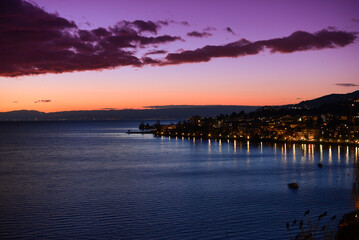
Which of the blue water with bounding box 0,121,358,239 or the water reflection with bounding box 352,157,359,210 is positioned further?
the water reflection with bounding box 352,157,359,210

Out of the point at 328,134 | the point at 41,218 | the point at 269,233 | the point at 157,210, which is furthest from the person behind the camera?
the point at 328,134

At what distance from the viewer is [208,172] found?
44938 millimetres

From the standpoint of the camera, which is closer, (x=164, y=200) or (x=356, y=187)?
(x=164, y=200)

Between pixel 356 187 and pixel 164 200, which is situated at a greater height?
pixel 164 200

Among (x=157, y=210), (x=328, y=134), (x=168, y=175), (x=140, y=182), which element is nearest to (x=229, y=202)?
(x=157, y=210)

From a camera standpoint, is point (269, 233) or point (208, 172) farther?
point (208, 172)

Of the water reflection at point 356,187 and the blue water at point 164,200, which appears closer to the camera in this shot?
the blue water at point 164,200

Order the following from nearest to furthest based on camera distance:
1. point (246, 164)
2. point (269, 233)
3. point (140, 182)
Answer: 1. point (269, 233)
2. point (140, 182)
3. point (246, 164)

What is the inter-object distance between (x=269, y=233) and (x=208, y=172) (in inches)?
978

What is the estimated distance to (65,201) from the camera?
91.0 feet

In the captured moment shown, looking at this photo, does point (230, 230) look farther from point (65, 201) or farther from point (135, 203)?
point (65, 201)

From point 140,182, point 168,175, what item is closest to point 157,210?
point 140,182

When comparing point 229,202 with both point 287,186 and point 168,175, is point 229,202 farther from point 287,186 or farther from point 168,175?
point 168,175

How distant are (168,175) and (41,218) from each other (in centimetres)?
2021
